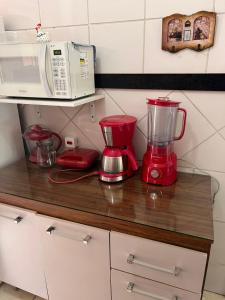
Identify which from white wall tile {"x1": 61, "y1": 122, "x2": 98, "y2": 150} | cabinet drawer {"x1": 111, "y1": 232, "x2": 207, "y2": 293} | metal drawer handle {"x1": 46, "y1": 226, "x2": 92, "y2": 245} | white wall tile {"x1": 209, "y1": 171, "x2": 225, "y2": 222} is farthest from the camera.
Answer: white wall tile {"x1": 61, "y1": 122, "x2": 98, "y2": 150}

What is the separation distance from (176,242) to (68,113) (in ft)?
3.18

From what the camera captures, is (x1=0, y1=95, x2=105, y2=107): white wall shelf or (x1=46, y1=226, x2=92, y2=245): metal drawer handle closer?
(x1=46, y1=226, x2=92, y2=245): metal drawer handle

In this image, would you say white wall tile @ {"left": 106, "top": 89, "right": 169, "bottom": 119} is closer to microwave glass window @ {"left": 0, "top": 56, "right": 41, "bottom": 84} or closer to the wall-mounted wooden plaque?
the wall-mounted wooden plaque

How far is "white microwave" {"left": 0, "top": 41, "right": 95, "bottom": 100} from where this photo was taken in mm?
1021

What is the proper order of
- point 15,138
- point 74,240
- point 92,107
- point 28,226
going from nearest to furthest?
→ 1. point 74,240
2. point 28,226
3. point 92,107
4. point 15,138

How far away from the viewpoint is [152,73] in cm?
118

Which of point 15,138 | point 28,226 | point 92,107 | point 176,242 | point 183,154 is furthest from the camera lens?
point 15,138

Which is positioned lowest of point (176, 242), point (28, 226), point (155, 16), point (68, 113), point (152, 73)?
point (28, 226)

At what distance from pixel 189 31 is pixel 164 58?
0.15 meters

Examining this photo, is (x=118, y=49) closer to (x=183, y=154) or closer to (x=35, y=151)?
(x=183, y=154)

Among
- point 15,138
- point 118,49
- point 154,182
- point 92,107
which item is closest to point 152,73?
point 118,49

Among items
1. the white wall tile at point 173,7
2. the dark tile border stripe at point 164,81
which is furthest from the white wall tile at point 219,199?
the white wall tile at point 173,7

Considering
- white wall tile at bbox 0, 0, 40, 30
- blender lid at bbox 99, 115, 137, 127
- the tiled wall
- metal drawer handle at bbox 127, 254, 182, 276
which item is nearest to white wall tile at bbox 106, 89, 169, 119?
the tiled wall

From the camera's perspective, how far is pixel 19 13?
4.41 ft
